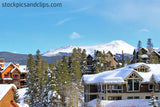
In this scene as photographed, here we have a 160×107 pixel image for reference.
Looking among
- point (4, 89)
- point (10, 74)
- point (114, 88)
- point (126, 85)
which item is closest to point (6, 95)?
point (4, 89)

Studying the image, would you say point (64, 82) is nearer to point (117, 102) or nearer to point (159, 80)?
point (117, 102)

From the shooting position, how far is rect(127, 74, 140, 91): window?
1793 inches

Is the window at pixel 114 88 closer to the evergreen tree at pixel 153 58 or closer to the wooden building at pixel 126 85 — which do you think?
the wooden building at pixel 126 85

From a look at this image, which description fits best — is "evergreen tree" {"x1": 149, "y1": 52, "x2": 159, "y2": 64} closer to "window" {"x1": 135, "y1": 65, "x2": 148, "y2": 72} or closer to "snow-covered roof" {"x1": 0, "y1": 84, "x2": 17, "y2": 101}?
"window" {"x1": 135, "y1": 65, "x2": 148, "y2": 72}

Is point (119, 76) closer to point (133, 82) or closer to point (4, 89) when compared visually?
point (133, 82)

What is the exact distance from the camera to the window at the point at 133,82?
1793 inches

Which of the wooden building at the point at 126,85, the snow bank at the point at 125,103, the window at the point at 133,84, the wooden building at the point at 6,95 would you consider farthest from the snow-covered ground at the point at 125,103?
the wooden building at the point at 6,95

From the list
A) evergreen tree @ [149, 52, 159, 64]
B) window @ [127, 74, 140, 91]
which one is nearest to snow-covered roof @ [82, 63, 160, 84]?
window @ [127, 74, 140, 91]

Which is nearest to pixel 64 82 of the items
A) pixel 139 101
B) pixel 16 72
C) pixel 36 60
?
pixel 139 101

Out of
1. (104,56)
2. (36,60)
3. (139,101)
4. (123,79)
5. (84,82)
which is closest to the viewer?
(139,101)

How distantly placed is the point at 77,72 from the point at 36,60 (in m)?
12.9

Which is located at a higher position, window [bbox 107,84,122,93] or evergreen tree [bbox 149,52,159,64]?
evergreen tree [bbox 149,52,159,64]

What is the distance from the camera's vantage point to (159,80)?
44.8 meters

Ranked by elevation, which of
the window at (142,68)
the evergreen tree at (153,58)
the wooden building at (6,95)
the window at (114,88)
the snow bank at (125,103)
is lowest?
the snow bank at (125,103)
